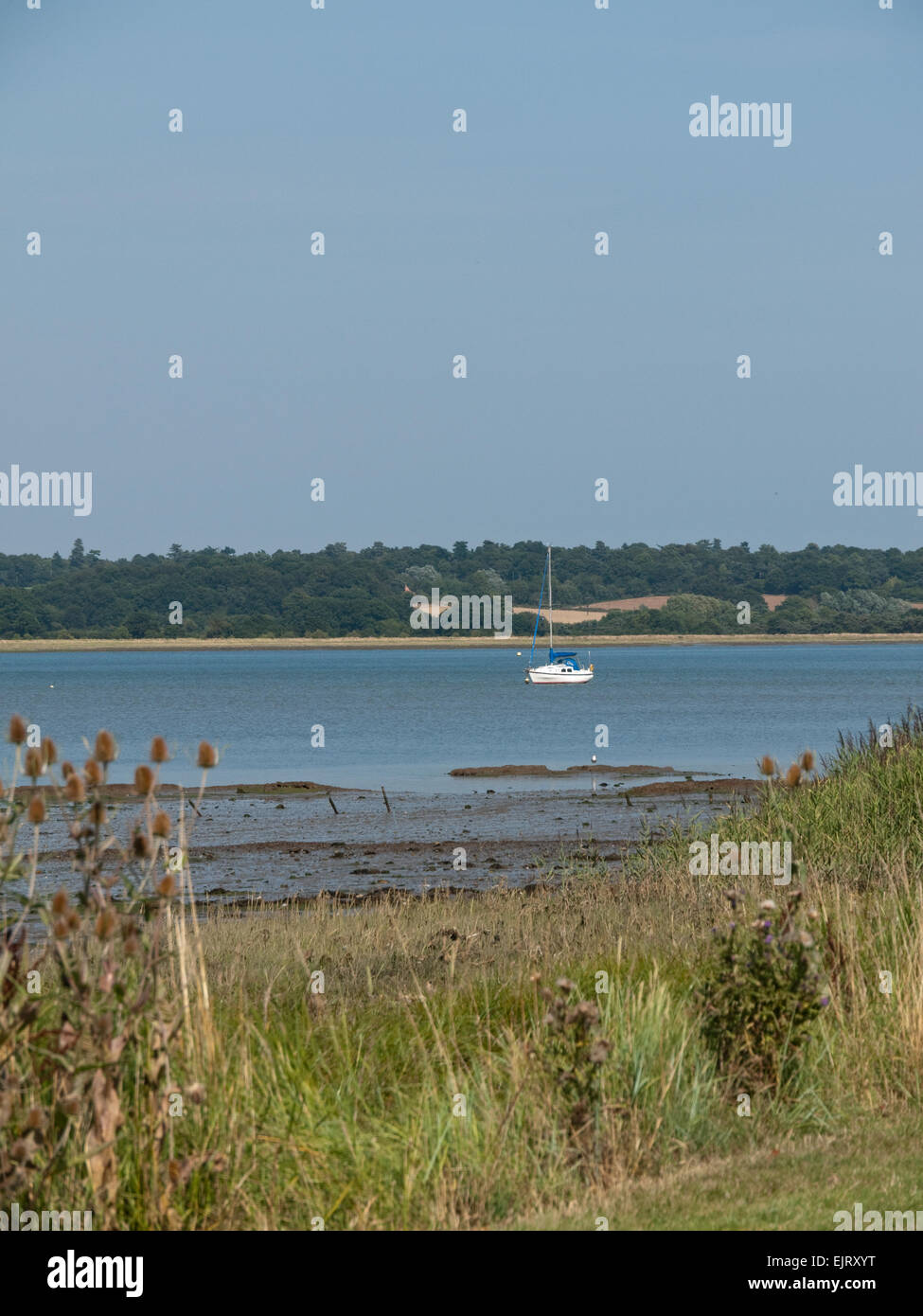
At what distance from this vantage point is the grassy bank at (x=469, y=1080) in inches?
179

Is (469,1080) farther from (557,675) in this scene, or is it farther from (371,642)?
(371,642)

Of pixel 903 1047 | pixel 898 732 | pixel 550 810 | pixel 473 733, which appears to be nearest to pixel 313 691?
pixel 473 733

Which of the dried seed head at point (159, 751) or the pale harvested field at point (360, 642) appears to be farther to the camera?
the pale harvested field at point (360, 642)

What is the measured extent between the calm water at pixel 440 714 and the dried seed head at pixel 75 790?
1120cm

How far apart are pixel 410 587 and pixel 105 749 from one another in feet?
481

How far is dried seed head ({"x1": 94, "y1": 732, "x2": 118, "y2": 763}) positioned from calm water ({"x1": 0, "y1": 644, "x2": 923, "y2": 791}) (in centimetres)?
1132

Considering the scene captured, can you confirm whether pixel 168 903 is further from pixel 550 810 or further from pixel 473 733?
pixel 473 733

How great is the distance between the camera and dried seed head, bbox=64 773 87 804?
13.9 ft

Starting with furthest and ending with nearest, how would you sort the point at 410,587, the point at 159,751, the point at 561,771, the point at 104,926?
the point at 410,587 → the point at 561,771 → the point at 159,751 → the point at 104,926

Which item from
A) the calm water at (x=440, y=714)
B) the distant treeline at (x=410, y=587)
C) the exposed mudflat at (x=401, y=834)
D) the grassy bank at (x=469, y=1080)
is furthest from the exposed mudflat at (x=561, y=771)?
the distant treeline at (x=410, y=587)

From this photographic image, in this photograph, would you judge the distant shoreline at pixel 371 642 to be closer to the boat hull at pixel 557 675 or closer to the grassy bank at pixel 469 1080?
the boat hull at pixel 557 675

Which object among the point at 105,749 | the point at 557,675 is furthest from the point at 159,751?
the point at 557,675

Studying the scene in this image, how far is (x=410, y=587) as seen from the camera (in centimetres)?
15038

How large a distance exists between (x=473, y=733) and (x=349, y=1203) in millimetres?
52825
